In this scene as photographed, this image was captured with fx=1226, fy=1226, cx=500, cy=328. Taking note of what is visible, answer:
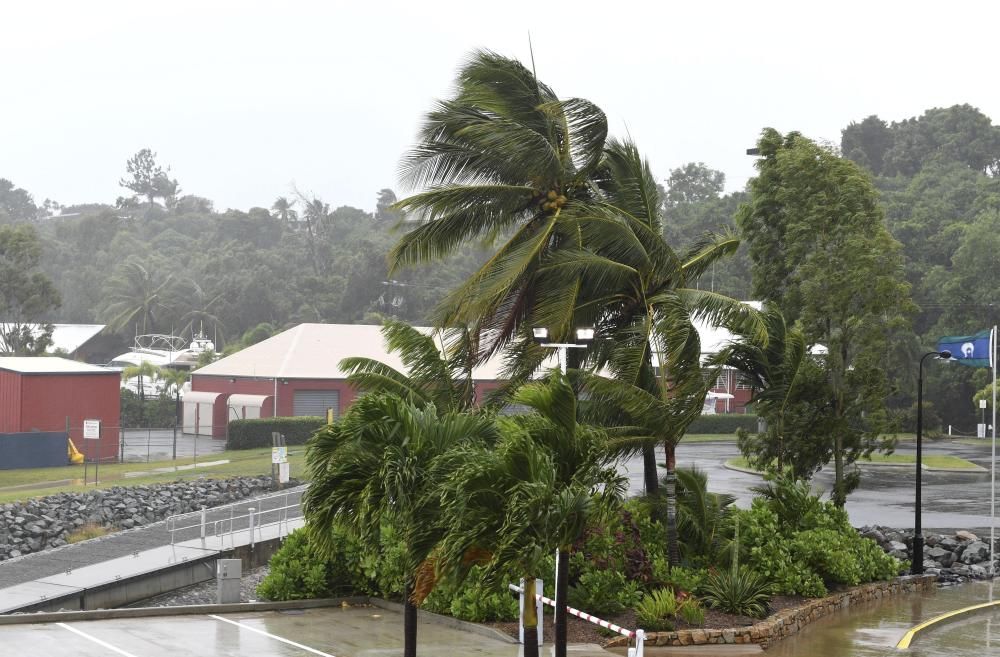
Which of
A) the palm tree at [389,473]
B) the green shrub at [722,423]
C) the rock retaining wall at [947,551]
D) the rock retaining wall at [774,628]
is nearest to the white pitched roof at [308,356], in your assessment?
the green shrub at [722,423]

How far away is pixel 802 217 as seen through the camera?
27.3m

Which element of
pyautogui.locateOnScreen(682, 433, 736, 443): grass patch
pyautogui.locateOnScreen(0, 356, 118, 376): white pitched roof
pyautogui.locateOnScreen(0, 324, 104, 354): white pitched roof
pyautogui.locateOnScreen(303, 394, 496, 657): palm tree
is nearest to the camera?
pyautogui.locateOnScreen(303, 394, 496, 657): palm tree

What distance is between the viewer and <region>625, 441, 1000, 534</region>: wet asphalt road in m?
33.2

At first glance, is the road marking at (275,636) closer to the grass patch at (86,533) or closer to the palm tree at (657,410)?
the palm tree at (657,410)

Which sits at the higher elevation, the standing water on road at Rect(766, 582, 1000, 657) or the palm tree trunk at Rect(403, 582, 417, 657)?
the palm tree trunk at Rect(403, 582, 417, 657)

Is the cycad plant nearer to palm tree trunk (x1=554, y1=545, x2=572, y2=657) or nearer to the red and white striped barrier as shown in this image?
the red and white striped barrier

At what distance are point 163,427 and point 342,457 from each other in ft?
171

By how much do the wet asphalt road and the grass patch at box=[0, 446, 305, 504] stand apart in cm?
1382

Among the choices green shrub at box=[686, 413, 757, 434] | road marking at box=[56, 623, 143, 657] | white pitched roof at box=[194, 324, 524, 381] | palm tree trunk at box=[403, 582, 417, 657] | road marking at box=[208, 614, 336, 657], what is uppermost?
white pitched roof at box=[194, 324, 524, 381]

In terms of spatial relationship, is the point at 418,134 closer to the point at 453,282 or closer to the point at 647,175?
the point at 647,175

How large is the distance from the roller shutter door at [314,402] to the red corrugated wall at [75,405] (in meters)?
9.68

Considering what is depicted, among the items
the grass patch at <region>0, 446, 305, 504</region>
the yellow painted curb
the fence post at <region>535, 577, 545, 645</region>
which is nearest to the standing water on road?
the yellow painted curb

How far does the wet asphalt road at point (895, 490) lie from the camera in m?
33.2

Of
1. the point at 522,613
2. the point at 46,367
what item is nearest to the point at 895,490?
the point at 522,613
